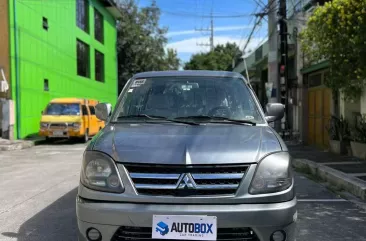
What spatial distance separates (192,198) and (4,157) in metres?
11.5

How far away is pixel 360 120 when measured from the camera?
11.9 meters

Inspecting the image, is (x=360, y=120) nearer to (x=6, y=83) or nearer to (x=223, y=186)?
(x=223, y=186)

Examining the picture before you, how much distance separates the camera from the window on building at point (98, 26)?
33.1 metres

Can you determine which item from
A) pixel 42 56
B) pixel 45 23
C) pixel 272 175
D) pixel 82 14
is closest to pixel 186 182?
pixel 272 175

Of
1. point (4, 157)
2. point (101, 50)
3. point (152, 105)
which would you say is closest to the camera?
point (152, 105)

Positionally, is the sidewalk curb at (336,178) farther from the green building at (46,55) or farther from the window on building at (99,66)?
the window on building at (99,66)

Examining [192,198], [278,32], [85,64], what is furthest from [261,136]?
[85,64]

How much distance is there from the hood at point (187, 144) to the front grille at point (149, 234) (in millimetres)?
512

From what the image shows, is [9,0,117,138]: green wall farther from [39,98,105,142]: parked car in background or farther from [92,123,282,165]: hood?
[92,123,282,165]: hood

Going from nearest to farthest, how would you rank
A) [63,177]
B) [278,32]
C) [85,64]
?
[63,177], [278,32], [85,64]

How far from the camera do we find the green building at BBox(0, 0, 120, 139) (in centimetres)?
1808

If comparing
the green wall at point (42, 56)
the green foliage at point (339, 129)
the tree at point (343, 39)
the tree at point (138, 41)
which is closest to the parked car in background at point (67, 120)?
the green wall at point (42, 56)

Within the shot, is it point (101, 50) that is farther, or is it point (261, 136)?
point (101, 50)

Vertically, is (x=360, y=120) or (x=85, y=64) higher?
(x=85, y=64)
